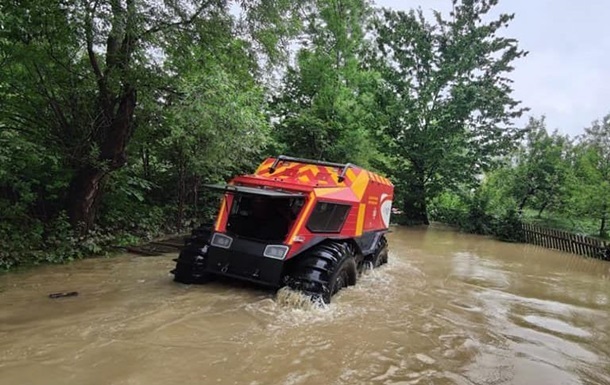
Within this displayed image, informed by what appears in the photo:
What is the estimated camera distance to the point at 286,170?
24.0 feet

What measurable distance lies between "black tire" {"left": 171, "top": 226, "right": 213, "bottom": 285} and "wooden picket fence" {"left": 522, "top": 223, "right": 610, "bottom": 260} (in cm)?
1309

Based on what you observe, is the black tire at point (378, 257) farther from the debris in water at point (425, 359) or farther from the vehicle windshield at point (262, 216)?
the debris in water at point (425, 359)

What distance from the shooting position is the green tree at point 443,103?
21969 mm

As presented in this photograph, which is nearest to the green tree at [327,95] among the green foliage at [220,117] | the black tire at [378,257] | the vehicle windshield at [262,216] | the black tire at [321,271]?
the green foliage at [220,117]

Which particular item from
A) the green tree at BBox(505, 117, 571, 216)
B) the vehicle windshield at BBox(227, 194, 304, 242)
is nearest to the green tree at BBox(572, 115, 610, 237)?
the green tree at BBox(505, 117, 571, 216)

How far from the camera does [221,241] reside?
234 inches

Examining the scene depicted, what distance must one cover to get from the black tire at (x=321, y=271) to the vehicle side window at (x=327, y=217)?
23 centimetres

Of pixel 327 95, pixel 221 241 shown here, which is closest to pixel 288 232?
pixel 221 241

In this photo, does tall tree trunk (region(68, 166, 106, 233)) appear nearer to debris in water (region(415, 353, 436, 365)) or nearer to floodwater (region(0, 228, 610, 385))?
floodwater (region(0, 228, 610, 385))

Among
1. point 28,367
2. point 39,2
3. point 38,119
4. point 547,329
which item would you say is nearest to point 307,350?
point 28,367

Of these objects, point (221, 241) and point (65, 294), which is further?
point (221, 241)

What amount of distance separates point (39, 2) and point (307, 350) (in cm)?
618

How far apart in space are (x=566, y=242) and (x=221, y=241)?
552 inches

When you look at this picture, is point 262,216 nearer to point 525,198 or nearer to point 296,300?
point 296,300
